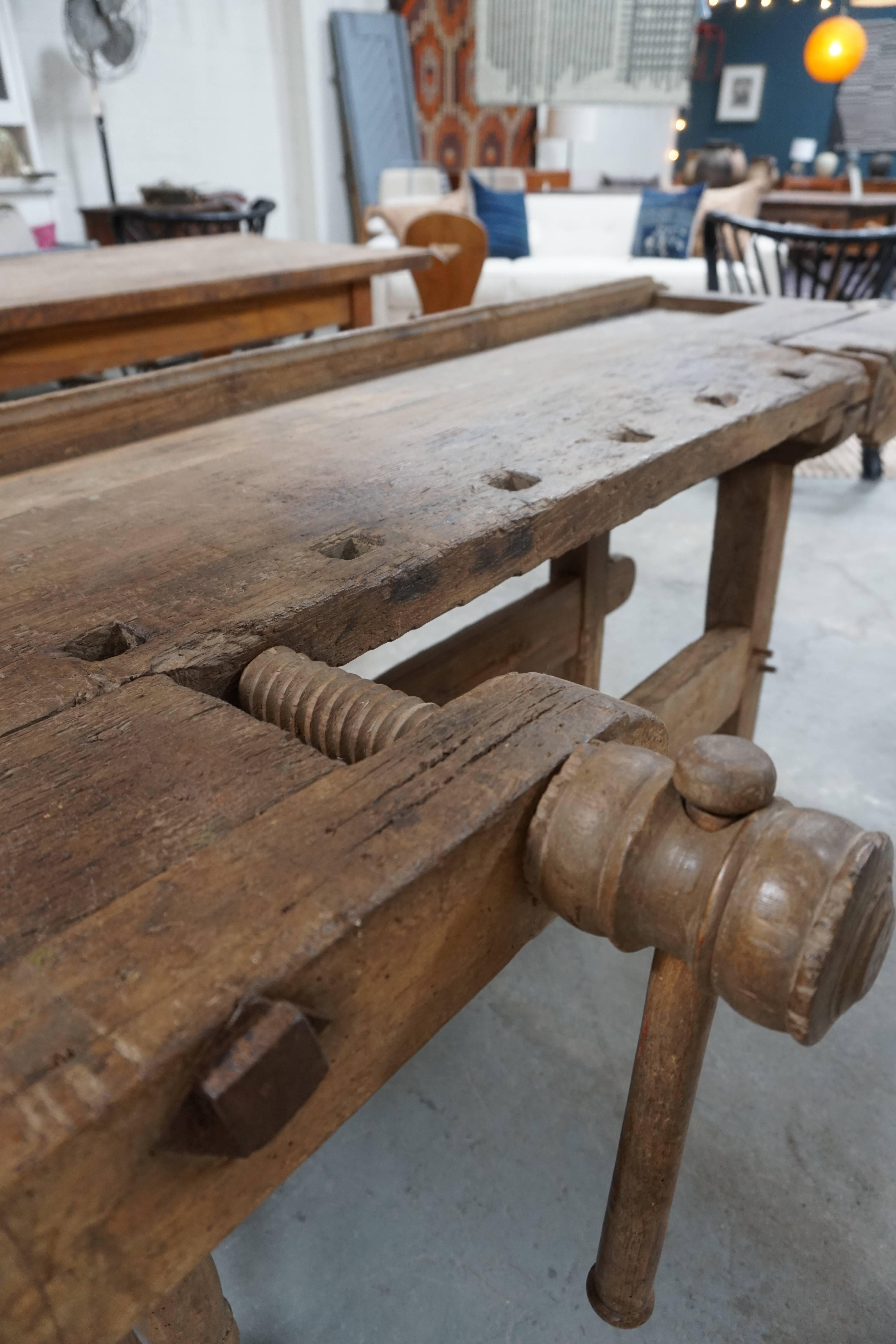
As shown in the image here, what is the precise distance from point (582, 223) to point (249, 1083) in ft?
21.1

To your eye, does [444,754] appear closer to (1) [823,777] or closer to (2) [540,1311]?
(2) [540,1311]

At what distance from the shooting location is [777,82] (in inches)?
379

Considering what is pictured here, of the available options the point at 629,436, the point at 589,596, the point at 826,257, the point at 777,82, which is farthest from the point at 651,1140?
the point at 777,82

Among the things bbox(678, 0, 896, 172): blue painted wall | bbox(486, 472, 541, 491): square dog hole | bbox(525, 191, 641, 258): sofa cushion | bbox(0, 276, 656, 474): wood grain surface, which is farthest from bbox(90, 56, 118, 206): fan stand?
bbox(678, 0, 896, 172): blue painted wall

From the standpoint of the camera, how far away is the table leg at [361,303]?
2760mm

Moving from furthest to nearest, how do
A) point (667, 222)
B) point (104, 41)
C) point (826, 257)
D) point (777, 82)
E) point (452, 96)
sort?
point (777, 82) < point (452, 96) < point (667, 222) < point (104, 41) < point (826, 257)

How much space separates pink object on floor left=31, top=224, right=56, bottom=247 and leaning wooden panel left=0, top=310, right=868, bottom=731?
4647mm

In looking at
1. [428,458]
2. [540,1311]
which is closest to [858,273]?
[428,458]

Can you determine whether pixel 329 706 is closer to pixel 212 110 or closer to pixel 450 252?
pixel 450 252

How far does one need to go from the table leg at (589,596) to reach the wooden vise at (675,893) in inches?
47.3

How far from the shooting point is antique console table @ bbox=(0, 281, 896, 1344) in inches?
15.1

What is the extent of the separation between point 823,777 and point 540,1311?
4.12ft

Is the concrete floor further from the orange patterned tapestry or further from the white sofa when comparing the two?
the orange patterned tapestry

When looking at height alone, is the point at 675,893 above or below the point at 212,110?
below
